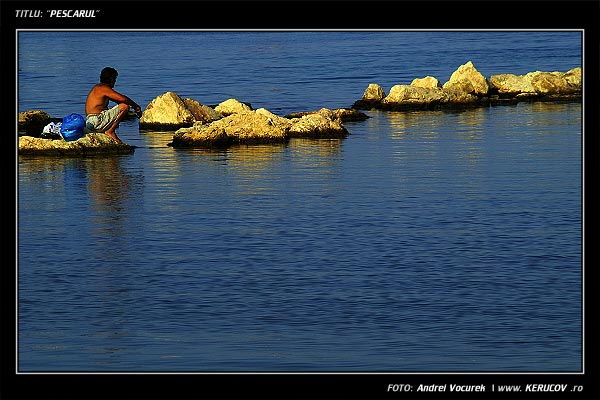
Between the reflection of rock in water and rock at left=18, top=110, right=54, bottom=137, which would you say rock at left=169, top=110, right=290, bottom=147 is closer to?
the reflection of rock in water

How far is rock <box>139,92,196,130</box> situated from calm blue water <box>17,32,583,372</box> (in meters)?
0.58

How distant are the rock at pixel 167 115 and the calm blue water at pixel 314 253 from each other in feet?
1.91

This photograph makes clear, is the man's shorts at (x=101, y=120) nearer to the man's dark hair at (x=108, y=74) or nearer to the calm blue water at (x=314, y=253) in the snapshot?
the calm blue water at (x=314, y=253)

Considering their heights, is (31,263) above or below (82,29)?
below

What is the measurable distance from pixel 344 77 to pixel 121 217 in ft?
85.5

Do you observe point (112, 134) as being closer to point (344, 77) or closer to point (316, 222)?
point (316, 222)

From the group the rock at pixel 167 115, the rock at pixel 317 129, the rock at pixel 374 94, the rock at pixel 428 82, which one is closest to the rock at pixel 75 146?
the rock at pixel 317 129

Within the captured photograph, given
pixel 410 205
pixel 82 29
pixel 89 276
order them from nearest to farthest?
pixel 82 29, pixel 89 276, pixel 410 205

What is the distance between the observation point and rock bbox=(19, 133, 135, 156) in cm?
2239

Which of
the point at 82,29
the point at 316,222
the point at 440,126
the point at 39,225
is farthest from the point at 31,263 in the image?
the point at 440,126

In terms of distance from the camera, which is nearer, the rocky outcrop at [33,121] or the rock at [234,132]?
the rock at [234,132]

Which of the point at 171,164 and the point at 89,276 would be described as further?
the point at 171,164

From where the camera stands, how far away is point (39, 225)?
15.4m

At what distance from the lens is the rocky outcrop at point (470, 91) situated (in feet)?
106
